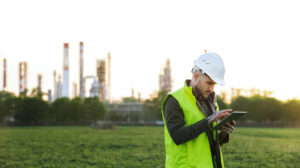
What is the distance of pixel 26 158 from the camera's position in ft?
37.7

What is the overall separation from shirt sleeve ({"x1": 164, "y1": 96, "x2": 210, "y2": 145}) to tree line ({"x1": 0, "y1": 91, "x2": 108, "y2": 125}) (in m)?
66.6

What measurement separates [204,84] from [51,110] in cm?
7080

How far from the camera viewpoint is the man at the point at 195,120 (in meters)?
2.87

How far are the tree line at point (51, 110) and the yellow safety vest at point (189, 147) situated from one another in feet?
218

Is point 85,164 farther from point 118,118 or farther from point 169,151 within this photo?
point 118,118

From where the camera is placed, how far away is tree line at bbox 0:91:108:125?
67.4m

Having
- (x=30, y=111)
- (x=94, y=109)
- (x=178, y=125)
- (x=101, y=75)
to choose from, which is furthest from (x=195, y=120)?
(x=101, y=75)

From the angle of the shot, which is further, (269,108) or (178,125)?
(269,108)

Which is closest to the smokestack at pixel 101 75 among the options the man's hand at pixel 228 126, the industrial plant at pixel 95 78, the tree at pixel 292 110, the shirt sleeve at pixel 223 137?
the industrial plant at pixel 95 78

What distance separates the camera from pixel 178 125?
9.55 ft

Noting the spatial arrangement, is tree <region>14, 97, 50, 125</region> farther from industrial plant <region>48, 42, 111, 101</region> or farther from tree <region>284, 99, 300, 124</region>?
tree <region>284, 99, 300, 124</region>

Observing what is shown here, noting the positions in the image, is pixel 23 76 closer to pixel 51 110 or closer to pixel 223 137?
pixel 51 110

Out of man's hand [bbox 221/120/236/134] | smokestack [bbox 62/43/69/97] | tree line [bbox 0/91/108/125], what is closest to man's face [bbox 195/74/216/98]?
man's hand [bbox 221/120/236/134]

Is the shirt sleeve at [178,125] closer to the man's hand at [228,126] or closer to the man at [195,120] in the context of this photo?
the man at [195,120]
